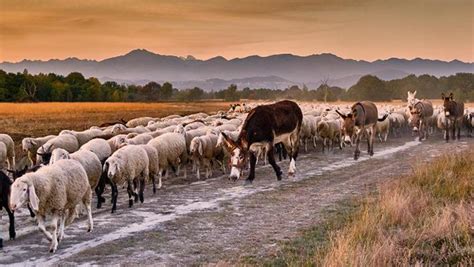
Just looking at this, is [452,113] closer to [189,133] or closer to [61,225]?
[189,133]

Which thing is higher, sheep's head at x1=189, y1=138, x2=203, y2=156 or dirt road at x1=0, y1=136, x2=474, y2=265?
sheep's head at x1=189, y1=138, x2=203, y2=156

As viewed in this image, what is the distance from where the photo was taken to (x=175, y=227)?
1103cm

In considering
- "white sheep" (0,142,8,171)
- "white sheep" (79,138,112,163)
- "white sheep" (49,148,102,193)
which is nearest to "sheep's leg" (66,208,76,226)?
"white sheep" (49,148,102,193)

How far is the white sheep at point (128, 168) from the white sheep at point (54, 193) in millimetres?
1987

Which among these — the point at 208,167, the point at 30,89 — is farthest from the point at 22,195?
the point at 30,89

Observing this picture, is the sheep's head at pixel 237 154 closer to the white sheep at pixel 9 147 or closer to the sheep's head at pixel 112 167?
the sheep's head at pixel 112 167

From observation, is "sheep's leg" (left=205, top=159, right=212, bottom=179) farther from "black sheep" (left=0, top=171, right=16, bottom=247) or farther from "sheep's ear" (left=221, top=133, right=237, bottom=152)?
"black sheep" (left=0, top=171, right=16, bottom=247)

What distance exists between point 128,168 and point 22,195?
13.8ft

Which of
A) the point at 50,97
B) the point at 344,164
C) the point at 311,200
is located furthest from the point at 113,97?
the point at 311,200

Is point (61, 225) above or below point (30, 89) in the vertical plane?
below

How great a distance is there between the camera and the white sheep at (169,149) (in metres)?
16.1

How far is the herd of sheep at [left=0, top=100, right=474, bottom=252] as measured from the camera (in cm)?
963

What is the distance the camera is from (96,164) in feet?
41.3

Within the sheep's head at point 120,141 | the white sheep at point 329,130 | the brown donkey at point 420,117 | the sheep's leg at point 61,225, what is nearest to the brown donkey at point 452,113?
the brown donkey at point 420,117
